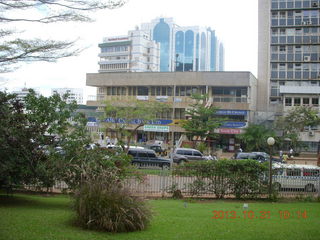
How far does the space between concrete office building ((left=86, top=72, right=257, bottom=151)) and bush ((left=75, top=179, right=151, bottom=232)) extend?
3752 centimetres

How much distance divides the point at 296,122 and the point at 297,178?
28.2 metres

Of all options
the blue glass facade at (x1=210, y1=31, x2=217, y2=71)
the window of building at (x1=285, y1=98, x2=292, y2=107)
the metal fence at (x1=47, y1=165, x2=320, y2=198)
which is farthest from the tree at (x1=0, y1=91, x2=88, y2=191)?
the blue glass facade at (x1=210, y1=31, x2=217, y2=71)

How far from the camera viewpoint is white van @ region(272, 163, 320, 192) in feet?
55.8

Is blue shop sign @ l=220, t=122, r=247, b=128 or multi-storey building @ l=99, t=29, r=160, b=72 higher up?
multi-storey building @ l=99, t=29, r=160, b=72

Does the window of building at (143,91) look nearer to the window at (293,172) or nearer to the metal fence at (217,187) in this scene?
the metal fence at (217,187)

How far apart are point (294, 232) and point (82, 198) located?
4.77m

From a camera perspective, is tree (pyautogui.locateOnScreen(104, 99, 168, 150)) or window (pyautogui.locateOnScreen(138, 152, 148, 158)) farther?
tree (pyautogui.locateOnScreen(104, 99, 168, 150))

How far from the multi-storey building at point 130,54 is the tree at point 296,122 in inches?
2675

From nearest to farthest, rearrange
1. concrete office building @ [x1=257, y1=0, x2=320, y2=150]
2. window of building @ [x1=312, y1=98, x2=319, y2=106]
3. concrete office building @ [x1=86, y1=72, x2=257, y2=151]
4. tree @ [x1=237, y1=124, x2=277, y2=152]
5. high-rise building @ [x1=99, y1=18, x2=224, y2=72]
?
tree @ [x1=237, y1=124, x2=277, y2=152] → concrete office building @ [x1=86, y1=72, x2=257, y2=151] → window of building @ [x1=312, y1=98, x2=319, y2=106] → concrete office building @ [x1=257, y1=0, x2=320, y2=150] → high-rise building @ [x1=99, y1=18, x2=224, y2=72]

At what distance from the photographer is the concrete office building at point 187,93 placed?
48.8 metres

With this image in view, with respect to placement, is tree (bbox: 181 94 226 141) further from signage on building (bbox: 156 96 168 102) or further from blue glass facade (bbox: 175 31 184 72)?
blue glass facade (bbox: 175 31 184 72)

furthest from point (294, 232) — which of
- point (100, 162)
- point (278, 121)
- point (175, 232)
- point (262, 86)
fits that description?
point (262, 86)
